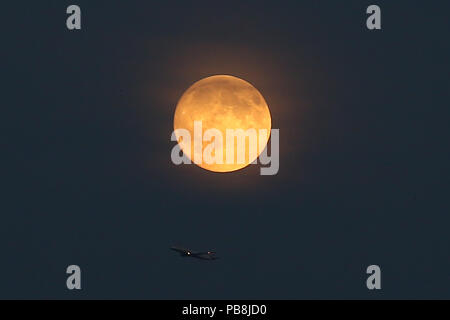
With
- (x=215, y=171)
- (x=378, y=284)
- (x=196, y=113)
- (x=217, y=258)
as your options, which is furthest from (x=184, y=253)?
(x=378, y=284)

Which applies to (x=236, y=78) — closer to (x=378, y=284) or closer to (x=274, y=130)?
(x=274, y=130)

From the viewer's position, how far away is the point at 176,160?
2492cm

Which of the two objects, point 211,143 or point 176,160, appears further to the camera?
point 176,160

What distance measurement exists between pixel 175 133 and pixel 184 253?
400cm

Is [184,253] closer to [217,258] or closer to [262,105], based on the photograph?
[217,258]

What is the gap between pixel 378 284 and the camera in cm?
Answer: 2484

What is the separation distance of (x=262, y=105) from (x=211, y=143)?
7.14 ft

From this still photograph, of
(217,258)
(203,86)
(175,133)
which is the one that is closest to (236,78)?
(203,86)

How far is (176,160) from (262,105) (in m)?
3.50

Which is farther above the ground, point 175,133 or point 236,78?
point 236,78
